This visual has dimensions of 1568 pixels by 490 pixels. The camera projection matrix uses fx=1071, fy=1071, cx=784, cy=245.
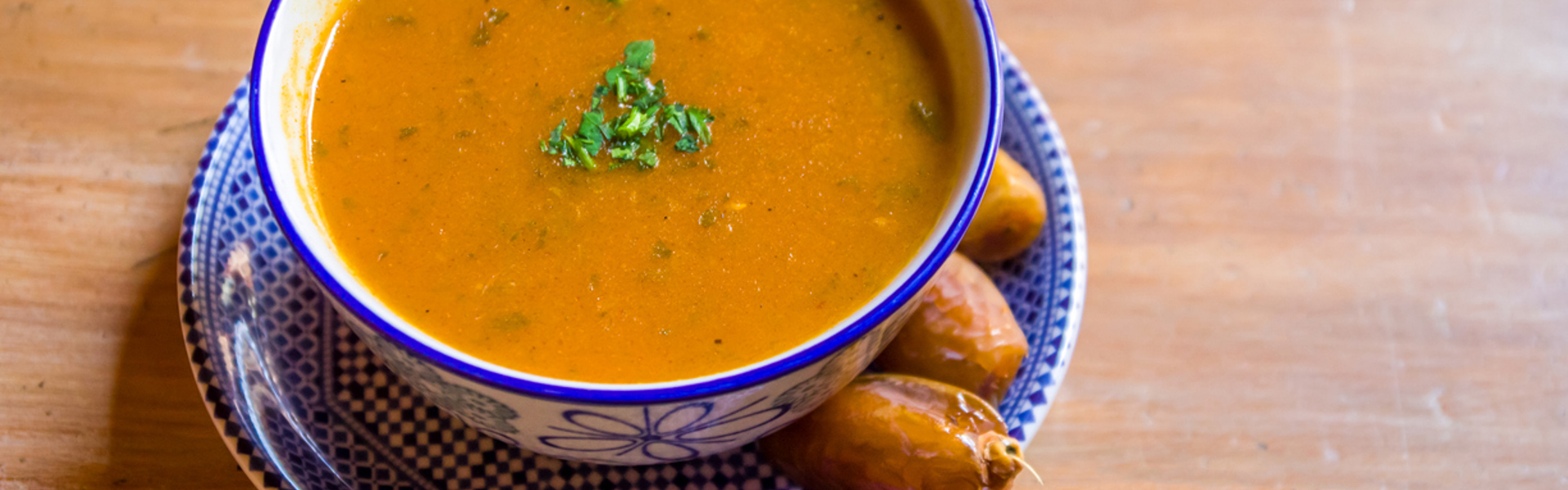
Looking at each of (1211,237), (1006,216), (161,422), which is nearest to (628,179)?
(1006,216)

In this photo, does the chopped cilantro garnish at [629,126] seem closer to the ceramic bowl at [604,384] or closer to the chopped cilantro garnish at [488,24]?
the chopped cilantro garnish at [488,24]

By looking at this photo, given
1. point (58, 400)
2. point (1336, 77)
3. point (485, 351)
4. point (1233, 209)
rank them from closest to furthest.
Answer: point (485, 351)
point (58, 400)
point (1233, 209)
point (1336, 77)

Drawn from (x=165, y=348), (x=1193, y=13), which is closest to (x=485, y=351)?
(x=165, y=348)

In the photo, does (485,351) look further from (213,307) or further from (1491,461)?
(1491,461)

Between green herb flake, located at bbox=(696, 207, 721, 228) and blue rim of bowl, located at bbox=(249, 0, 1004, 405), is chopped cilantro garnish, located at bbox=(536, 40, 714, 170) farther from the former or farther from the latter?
blue rim of bowl, located at bbox=(249, 0, 1004, 405)

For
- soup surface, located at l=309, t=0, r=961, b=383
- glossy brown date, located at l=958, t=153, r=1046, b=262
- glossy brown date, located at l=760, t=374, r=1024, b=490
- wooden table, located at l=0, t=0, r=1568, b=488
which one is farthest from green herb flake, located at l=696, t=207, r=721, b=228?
wooden table, located at l=0, t=0, r=1568, b=488

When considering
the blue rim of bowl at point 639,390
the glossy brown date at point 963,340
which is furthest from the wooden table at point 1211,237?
the blue rim of bowl at point 639,390
